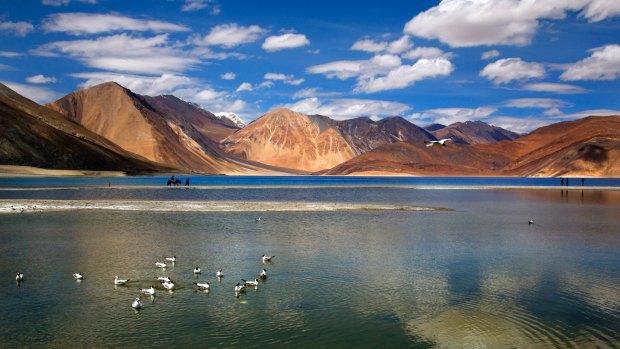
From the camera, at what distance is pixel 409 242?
3291 cm

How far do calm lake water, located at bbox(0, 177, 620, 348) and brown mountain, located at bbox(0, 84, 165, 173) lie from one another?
12541cm

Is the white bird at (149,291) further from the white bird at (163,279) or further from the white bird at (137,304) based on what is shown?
the white bird at (137,304)

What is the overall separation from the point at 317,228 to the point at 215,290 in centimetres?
1876

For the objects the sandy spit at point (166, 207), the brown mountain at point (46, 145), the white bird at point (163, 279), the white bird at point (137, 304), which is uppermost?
the brown mountain at point (46, 145)

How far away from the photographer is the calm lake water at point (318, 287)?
623 inches

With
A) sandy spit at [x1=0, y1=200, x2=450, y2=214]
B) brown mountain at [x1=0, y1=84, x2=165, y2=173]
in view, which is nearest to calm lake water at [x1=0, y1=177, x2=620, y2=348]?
sandy spit at [x1=0, y1=200, x2=450, y2=214]

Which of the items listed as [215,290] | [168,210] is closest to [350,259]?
[215,290]

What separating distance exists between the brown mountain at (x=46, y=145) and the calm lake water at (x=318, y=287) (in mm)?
125414

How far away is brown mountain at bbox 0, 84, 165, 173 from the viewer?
149 m

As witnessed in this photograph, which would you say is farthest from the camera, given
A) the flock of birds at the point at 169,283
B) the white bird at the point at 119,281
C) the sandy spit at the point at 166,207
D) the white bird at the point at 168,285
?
the sandy spit at the point at 166,207

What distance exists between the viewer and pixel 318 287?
69.9ft

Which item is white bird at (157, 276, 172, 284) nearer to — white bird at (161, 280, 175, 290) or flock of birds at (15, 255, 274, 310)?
flock of birds at (15, 255, 274, 310)

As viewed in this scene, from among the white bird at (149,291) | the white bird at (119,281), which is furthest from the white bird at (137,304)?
the white bird at (119,281)

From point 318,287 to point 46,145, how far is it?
528 ft
